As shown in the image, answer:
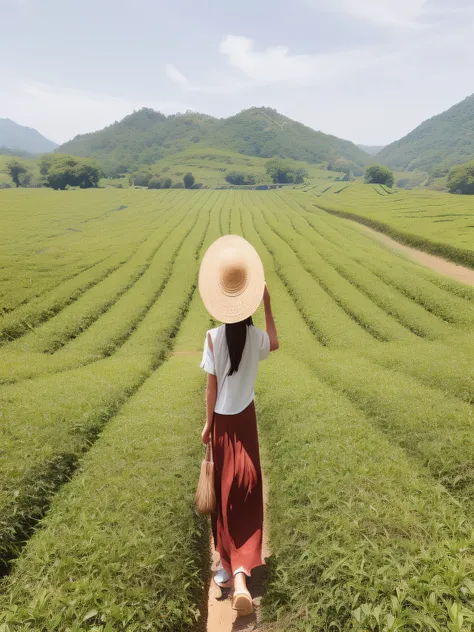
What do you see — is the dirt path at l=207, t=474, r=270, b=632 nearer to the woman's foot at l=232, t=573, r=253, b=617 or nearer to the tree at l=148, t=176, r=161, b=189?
the woman's foot at l=232, t=573, r=253, b=617

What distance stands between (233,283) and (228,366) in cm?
115

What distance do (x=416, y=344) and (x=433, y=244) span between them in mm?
24878

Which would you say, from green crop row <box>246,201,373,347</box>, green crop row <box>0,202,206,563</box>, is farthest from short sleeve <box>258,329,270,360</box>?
green crop row <box>246,201,373,347</box>

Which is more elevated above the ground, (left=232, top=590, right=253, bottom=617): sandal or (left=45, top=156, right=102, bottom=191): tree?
(left=45, top=156, right=102, bottom=191): tree

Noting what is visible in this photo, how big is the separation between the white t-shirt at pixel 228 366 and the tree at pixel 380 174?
146 meters

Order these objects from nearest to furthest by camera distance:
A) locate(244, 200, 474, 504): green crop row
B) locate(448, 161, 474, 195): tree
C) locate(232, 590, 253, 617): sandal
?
1. locate(232, 590, 253, 617): sandal
2. locate(244, 200, 474, 504): green crop row
3. locate(448, 161, 474, 195): tree

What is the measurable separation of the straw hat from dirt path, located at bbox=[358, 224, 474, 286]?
93.9ft

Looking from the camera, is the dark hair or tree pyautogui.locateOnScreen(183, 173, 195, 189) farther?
tree pyautogui.locateOnScreen(183, 173, 195, 189)

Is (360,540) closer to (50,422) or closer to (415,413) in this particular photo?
(415,413)

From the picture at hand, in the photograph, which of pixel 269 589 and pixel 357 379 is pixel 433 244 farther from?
pixel 269 589

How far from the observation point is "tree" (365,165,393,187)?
13375 cm

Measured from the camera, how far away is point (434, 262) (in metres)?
36.1

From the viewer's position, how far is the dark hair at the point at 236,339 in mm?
5070

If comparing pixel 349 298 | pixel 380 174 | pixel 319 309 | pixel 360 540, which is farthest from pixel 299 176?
pixel 360 540
